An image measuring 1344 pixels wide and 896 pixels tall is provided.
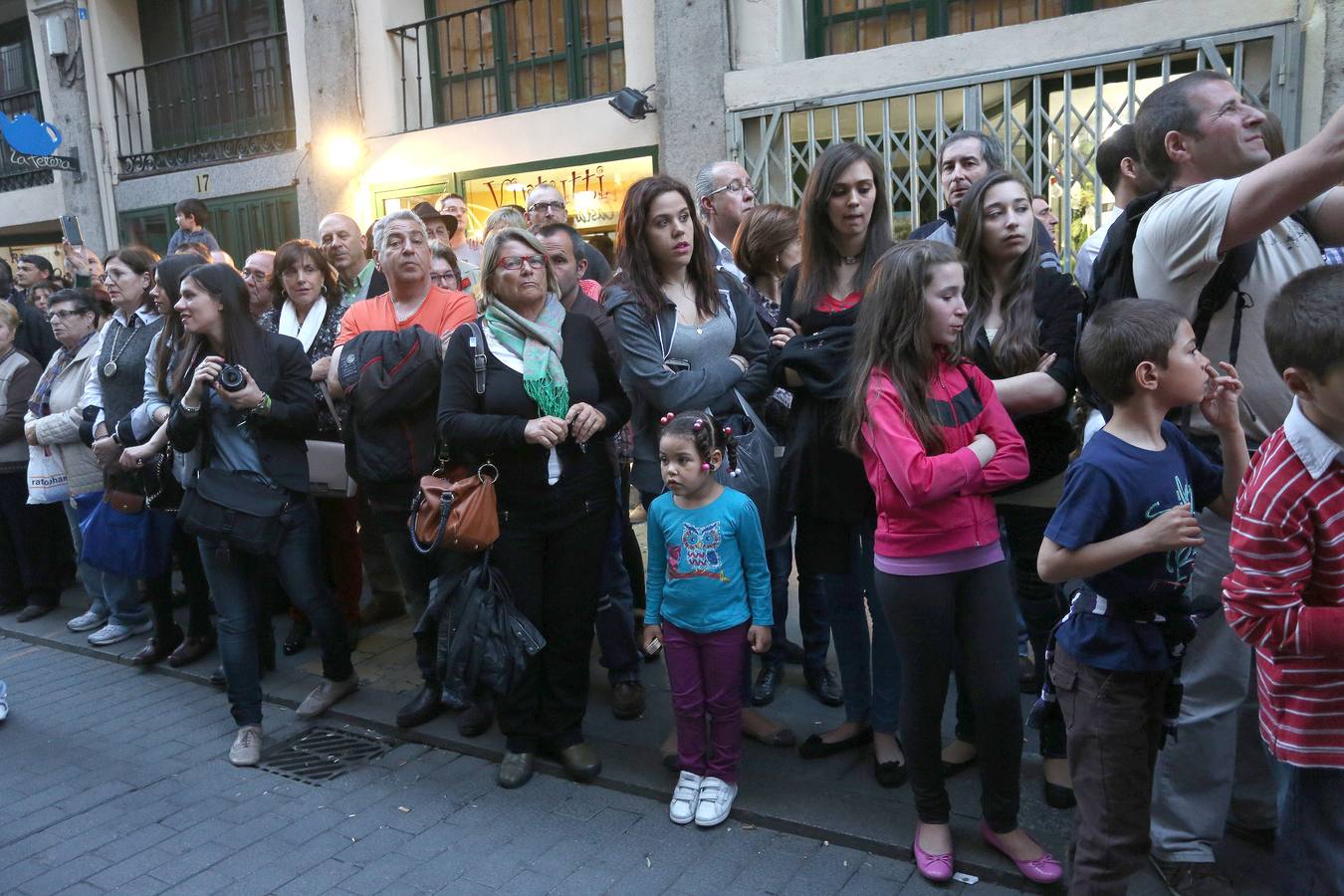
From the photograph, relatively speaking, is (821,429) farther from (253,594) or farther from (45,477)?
(45,477)

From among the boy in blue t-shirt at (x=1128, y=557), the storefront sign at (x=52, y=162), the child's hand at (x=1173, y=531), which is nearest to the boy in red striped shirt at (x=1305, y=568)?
the child's hand at (x=1173, y=531)

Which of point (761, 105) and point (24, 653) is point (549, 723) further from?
point (761, 105)

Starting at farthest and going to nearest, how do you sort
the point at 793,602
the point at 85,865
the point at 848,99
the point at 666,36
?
the point at 666,36, the point at 848,99, the point at 793,602, the point at 85,865

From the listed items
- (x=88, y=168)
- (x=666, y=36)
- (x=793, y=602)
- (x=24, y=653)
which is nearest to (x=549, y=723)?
(x=793, y=602)

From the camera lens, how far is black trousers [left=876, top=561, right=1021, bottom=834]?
10.1 ft

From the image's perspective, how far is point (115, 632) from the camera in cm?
626

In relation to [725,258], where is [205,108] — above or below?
above

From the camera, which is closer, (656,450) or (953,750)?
(953,750)

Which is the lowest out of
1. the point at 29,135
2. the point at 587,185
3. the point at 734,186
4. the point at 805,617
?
the point at 805,617

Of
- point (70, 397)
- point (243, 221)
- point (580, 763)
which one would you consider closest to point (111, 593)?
point (70, 397)

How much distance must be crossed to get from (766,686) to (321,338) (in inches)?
Result: 115

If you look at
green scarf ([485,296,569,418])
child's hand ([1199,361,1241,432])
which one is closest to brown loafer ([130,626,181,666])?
green scarf ([485,296,569,418])

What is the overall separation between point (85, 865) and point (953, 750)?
3144mm

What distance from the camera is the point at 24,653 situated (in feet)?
20.4
